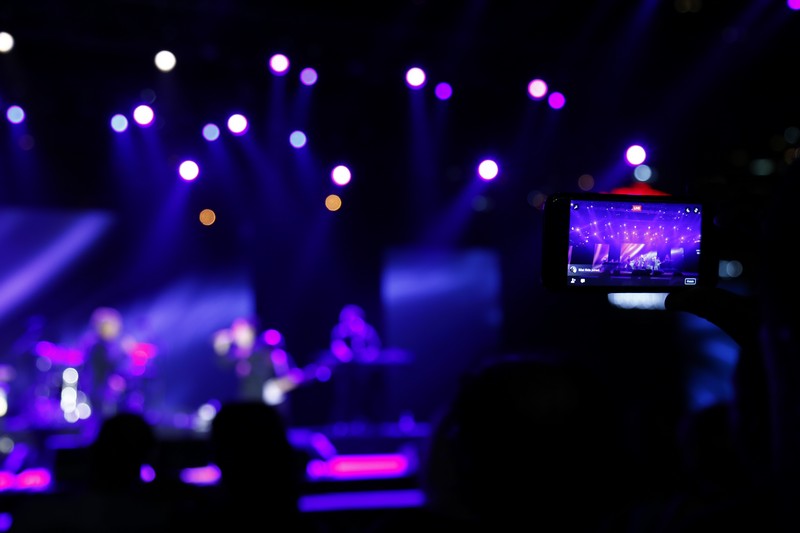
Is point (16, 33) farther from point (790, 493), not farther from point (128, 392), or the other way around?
point (790, 493)

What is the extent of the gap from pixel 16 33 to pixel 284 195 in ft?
10.2

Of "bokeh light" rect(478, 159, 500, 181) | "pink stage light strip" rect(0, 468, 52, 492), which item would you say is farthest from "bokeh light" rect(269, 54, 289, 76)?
"pink stage light strip" rect(0, 468, 52, 492)

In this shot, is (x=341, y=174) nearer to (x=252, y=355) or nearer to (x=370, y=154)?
(x=370, y=154)

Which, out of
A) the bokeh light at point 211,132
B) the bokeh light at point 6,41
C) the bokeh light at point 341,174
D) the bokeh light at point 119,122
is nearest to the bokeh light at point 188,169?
the bokeh light at point 211,132

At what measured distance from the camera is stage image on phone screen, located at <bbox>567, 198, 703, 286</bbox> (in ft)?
3.87

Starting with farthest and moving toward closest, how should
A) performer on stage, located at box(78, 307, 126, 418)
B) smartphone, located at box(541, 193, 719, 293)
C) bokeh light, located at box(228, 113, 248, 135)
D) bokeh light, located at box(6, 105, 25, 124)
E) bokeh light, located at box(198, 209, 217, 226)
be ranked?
bokeh light, located at box(198, 209, 217, 226), performer on stage, located at box(78, 307, 126, 418), bokeh light, located at box(228, 113, 248, 135), bokeh light, located at box(6, 105, 25, 124), smartphone, located at box(541, 193, 719, 293)

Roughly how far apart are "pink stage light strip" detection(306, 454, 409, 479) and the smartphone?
5.41 meters

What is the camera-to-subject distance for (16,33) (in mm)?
5988

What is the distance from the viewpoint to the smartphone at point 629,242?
1.16 meters

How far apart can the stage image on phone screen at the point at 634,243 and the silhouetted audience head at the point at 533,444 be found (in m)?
0.19

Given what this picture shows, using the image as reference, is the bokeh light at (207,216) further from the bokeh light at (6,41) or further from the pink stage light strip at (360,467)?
the pink stage light strip at (360,467)

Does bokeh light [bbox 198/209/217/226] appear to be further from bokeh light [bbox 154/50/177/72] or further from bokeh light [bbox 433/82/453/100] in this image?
bokeh light [bbox 433/82/453/100]

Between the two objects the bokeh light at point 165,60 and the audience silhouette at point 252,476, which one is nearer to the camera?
the audience silhouette at point 252,476

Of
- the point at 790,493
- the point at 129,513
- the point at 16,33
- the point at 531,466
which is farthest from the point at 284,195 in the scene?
the point at 790,493
